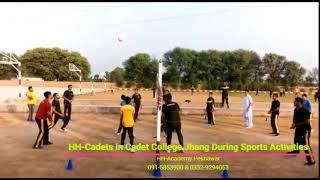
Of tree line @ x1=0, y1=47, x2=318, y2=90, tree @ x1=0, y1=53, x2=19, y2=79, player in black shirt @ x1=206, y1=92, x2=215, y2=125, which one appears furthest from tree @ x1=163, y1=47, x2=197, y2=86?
player in black shirt @ x1=206, y1=92, x2=215, y2=125

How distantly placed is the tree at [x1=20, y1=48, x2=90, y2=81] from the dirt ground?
7129cm

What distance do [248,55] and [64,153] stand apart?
89435 mm

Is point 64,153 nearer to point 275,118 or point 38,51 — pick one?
point 275,118

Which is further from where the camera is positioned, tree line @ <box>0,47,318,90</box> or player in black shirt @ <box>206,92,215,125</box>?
tree line @ <box>0,47,318,90</box>

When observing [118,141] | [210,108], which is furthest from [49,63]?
[118,141]

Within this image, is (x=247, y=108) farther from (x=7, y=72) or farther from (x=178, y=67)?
(x=7, y=72)

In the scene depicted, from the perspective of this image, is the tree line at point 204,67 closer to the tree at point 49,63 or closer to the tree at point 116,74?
the tree at point 116,74

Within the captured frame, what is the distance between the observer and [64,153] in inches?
450

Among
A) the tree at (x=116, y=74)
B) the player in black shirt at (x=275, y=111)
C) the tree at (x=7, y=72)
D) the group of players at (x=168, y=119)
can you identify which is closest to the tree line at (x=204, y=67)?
the tree at (x=116, y=74)

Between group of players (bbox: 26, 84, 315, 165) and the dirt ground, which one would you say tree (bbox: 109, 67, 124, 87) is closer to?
the dirt ground

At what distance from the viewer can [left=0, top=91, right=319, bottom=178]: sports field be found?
917cm

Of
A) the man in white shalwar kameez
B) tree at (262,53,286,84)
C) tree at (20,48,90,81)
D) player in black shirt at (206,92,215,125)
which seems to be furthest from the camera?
tree at (262,53,286,84)

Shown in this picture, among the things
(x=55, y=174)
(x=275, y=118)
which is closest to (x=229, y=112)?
(x=275, y=118)

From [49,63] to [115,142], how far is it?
83274 mm
